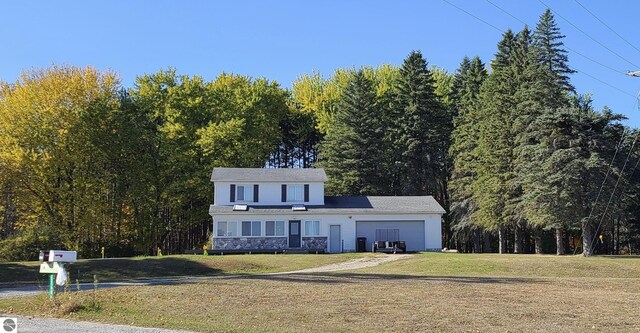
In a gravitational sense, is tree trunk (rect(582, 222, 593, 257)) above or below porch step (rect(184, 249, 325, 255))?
above

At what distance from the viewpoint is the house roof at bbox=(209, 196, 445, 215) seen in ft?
148

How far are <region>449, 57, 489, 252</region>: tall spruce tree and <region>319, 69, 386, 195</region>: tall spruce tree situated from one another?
7010mm

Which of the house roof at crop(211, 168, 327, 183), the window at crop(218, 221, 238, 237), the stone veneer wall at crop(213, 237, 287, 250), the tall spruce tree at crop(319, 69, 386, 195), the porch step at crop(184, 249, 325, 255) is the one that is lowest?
the porch step at crop(184, 249, 325, 255)

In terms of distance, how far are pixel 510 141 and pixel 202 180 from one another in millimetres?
26194

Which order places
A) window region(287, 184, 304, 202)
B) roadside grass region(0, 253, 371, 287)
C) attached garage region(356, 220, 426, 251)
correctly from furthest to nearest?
window region(287, 184, 304, 202) → attached garage region(356, 220, 426, 251) → roadside grass region(0, 253, 371, 287)

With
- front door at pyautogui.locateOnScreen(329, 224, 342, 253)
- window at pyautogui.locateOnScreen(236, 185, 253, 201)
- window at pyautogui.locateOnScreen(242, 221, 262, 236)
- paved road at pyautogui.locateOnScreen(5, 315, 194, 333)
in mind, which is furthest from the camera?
window at pyautogui.locateOnScreen(236, 185, 253, 201)

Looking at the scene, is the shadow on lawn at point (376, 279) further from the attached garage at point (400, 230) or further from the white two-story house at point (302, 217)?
the attached garage at point (400, 230)

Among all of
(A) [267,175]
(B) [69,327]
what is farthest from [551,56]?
(B) [69,327]

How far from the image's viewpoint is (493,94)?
5238 cm

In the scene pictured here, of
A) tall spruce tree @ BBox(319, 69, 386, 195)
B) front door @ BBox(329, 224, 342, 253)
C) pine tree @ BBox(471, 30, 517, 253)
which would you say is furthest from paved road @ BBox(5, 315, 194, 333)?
tall spruce tree @ BBox(319, 69, 386, 195)

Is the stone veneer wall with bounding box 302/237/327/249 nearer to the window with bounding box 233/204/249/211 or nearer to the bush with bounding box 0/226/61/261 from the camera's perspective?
the window with bounding box 233/204/249/211

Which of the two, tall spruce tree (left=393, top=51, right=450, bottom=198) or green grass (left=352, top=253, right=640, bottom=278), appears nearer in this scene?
green grass (left=352, top=253, right=640, bottom=278)

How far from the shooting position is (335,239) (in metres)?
45.8

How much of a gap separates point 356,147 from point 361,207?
449 inches
